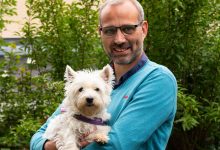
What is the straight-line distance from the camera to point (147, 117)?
11.1 ft

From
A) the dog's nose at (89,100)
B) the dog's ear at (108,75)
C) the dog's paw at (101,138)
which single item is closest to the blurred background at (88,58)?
the dog's ear at (108,75)

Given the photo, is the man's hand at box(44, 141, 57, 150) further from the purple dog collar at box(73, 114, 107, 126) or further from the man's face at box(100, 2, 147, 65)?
the man's face at box(100, 2, 147, 65)

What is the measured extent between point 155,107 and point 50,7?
13.6 feet

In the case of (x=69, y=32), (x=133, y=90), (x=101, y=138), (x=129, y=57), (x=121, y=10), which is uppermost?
(x=121, y=10)

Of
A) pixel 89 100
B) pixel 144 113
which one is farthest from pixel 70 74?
pixel 144 113

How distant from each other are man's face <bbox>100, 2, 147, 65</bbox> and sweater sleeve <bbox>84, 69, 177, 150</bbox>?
33 centimetres

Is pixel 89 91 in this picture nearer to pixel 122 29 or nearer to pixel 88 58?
pixel 122 29

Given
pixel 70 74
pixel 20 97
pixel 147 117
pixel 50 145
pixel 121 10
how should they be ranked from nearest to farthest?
1. pixel 147 117
2. pixel 121 10
3. pixel 50 145
4. pixel 70 74
5. pixel 20 97

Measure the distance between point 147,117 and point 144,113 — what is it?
33mm

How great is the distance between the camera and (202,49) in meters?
7.06

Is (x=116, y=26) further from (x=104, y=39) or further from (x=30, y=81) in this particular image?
(x=30, y=81)

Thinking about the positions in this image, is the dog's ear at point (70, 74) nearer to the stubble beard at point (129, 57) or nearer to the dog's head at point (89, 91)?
the dog's head at point (89, 91)

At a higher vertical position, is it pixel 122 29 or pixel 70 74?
pixel 122 29

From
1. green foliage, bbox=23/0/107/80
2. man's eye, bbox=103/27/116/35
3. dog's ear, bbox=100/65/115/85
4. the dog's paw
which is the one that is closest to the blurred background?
green foliage, bbox=23/0/107/80
